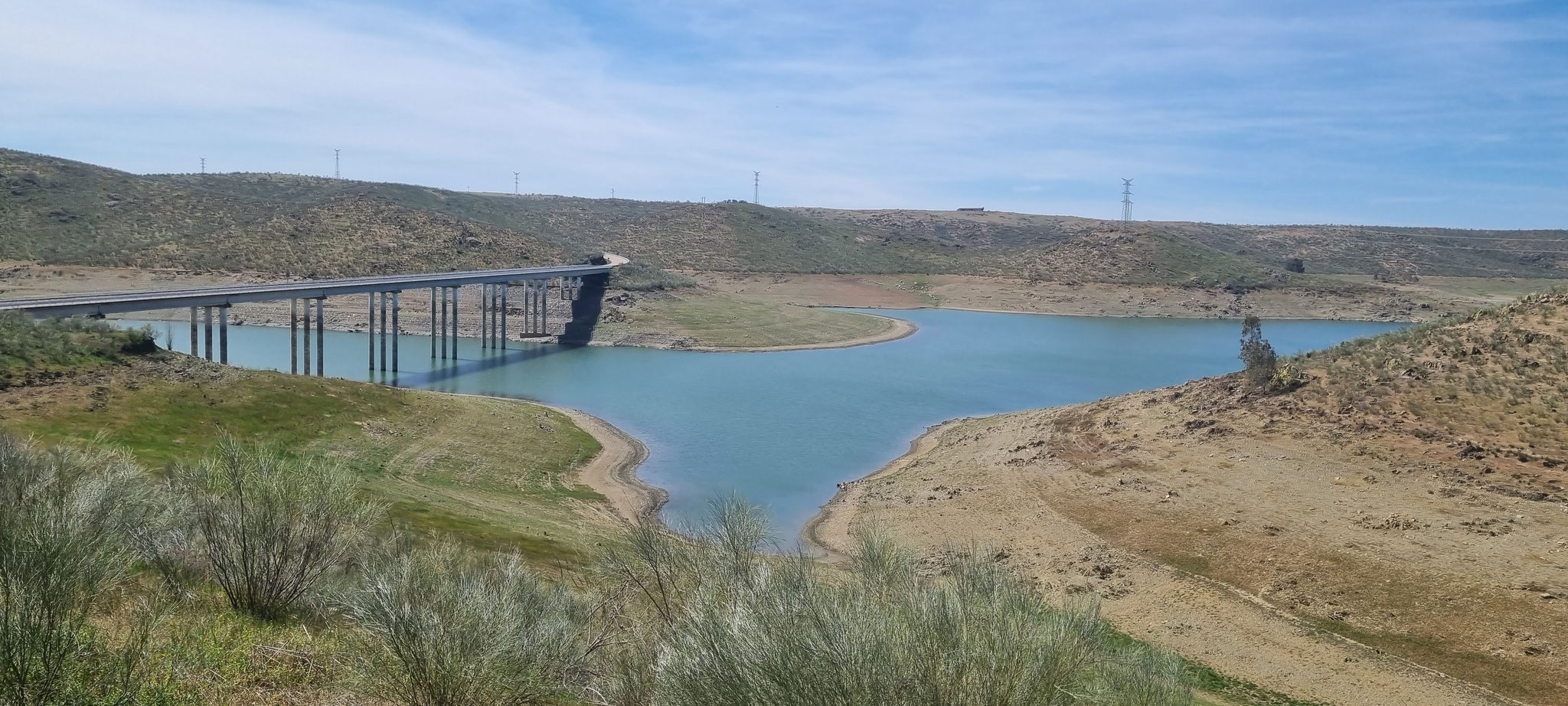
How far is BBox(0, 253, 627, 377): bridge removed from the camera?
129ft

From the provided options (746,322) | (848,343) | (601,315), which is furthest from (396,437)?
(848,343)

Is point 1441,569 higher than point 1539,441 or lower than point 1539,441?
lower

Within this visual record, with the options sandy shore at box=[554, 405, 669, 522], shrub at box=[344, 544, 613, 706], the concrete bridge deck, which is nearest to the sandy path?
sandy shore at box=[554, 405, 669, 522]

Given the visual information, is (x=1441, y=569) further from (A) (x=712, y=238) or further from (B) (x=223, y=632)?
(A) (x=712, y=238)

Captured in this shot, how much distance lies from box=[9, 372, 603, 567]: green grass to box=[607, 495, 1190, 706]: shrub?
10116mm

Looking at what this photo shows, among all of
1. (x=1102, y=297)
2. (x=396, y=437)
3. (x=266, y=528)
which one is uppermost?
(x=1102, y=297)

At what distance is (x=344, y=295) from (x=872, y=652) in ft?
205

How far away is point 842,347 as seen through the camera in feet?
226

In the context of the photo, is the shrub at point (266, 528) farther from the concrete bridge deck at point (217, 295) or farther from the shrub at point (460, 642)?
the concrete bridge deck at point (217, 295)

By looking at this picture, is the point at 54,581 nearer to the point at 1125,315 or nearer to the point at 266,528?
the point at 266,528

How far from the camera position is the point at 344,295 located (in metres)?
62.4

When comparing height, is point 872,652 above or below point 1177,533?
above

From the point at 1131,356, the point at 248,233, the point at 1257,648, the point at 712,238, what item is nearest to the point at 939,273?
the point at 712,238

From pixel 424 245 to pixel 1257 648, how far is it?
80030mm
